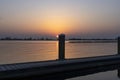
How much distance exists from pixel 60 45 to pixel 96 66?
4.84ft

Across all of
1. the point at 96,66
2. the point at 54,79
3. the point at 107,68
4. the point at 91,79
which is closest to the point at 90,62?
the point at 96,66

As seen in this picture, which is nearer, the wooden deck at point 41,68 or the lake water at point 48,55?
the wooden deck at point 41,68

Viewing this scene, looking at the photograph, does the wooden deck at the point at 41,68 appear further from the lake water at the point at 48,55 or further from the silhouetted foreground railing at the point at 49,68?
the lake water at the point at 48,55

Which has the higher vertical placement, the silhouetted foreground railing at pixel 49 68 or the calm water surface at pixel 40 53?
the silhouetted foreground railing at pixel 49 68

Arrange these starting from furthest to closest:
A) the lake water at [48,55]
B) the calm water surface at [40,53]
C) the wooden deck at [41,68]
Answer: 1. the calm water surface at [40,53]
2. the lake water at [48,55]
3. the wooden deck at [41,68]

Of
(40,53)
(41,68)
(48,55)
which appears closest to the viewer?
(41,68)

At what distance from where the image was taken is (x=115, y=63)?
8.66 m

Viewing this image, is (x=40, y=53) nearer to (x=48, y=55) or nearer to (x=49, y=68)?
(x=48, y=55)

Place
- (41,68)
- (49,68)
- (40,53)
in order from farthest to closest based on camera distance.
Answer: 1. (40,53)
2. (49,68)
3. (41,68)

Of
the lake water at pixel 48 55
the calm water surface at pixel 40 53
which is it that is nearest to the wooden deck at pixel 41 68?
the lake water at pixel 48 55

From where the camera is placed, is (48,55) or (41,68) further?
(48,55)

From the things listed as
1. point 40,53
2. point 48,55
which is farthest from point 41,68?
point 40,53

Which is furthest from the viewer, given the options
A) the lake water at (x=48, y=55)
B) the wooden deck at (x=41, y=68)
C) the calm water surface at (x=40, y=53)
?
the calm water surface at (x=40, y=53)

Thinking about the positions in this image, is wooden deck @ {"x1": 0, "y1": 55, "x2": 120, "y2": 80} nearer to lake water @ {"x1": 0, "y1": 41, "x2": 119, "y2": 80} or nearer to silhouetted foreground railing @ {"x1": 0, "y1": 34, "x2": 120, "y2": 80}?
silhouetted foreground railing @ {"x1": 0, "y1": 34, "x2": 120, "y2": 80}
